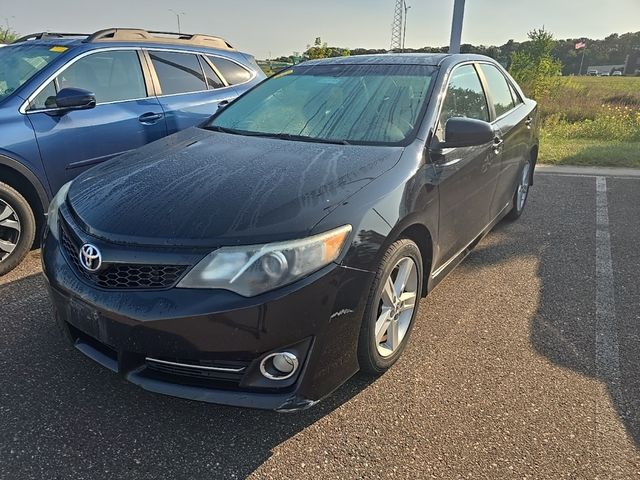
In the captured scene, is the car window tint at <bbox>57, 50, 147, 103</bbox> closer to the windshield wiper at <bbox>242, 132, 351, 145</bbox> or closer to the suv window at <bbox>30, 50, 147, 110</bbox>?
the suv window at <bbox>30, 50, 147, 110</bbox>

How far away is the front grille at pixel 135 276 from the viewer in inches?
76.2

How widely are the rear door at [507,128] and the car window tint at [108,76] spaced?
9.93ft

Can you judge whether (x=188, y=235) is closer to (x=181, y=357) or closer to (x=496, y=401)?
(x=181, y=357)

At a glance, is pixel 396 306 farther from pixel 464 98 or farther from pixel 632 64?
pixel 632 64

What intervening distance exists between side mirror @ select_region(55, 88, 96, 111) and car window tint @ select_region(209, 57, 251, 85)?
1.76 m

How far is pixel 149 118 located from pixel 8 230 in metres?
1.51

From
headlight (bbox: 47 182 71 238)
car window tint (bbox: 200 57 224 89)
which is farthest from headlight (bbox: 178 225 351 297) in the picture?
car window tint (bbox: 200 57 224 89)

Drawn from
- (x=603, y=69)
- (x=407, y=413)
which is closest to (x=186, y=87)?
(x=407, y=413)

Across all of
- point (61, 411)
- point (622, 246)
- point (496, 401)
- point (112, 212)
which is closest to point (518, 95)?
point (622, 246)

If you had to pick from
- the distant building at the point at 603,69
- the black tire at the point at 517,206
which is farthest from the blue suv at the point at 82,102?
the distant building at the point at 603,69

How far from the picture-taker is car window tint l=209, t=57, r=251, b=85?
17.5ft

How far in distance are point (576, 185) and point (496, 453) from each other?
5.52 metres

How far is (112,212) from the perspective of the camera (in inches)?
87.0

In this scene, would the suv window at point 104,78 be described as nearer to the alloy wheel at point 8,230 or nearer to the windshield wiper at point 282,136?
the alloy wheel at point 8,230
